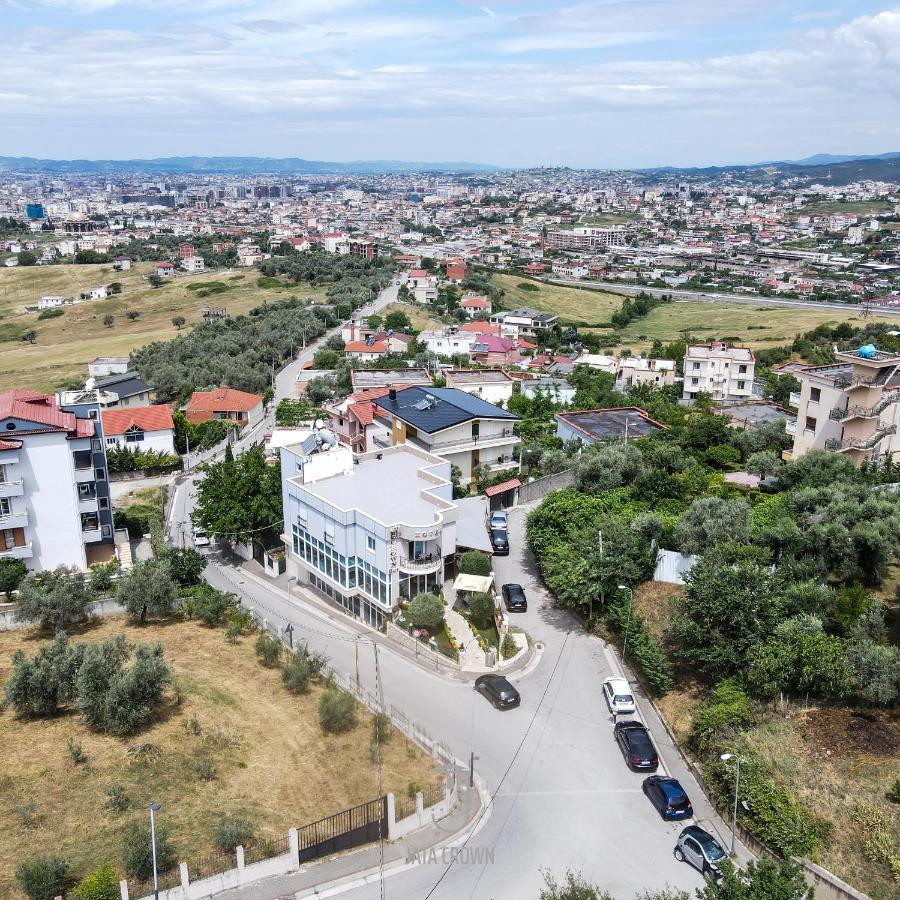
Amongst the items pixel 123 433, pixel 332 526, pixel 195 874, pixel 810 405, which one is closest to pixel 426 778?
pixel 195 874

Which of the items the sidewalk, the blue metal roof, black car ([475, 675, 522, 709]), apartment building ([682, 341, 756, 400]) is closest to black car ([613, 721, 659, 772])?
black car ([475, 675, 522, 709])

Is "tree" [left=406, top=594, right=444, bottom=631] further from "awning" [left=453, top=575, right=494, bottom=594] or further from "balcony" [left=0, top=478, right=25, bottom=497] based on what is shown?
"balcony" [left=0, top=478, right=25, bottom=497]

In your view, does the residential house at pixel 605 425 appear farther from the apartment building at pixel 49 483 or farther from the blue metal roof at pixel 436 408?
the apartment building at pixel 49 483

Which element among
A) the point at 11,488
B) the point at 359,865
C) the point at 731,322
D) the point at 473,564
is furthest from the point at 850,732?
the point at 731,322

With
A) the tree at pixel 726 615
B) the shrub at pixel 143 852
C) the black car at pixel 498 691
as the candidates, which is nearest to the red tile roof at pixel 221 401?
the black car at pixel 498 691

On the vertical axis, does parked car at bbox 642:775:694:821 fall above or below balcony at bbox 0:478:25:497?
below

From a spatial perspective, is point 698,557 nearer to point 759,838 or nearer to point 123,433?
point 759,838
